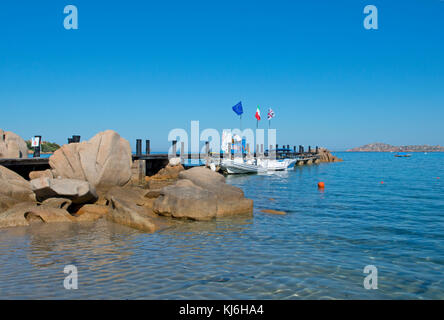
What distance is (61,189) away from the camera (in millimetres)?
12719

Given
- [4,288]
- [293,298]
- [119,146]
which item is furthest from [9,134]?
[293,298]

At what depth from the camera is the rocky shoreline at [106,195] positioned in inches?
465

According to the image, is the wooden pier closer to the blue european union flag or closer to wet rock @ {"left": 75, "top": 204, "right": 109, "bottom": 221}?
the blue european union flag

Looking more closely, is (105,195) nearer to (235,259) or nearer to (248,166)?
(235,259)

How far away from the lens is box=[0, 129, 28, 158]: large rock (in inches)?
839

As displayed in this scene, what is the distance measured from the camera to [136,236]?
10.3 m

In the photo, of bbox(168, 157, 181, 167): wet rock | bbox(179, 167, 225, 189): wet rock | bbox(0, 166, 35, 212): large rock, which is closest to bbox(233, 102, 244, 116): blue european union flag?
bbox(168, 157, 181, 167): wet rock

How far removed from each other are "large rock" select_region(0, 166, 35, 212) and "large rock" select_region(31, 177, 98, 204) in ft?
2.25

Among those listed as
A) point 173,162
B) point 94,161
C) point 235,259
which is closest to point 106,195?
point 94,161

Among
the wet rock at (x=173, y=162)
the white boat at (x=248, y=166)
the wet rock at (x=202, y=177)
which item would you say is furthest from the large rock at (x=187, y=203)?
the white boat at (x=248, y=166)

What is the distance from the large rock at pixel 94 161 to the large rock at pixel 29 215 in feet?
9.88

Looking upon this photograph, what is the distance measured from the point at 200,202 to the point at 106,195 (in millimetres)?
4528

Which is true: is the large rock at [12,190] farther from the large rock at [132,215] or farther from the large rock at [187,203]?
the large rock at [187,203]
